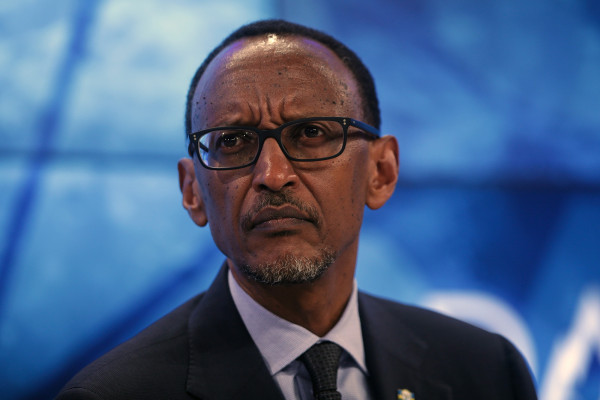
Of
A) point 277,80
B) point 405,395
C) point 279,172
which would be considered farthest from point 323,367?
point 277,80

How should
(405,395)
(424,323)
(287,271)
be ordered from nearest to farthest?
1. (287,271)
2. (405,395)
3. (424,323)

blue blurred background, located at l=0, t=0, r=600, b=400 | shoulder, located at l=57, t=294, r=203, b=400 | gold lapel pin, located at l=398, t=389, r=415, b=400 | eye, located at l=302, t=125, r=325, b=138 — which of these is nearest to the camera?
shoulder, located at l=57, t=294, r=203, b=400

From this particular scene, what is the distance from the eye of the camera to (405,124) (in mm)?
2850

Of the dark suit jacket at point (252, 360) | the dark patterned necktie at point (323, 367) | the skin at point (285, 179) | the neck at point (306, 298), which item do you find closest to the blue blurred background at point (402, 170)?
the dark suit jacket at point (252, 360)

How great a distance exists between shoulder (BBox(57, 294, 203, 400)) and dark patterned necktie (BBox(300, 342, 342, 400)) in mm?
343

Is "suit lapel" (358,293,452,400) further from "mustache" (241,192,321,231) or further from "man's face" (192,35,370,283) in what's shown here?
"mustache" (241,192,321,231)

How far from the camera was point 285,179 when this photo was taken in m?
1.58

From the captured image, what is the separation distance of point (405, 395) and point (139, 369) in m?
0.76

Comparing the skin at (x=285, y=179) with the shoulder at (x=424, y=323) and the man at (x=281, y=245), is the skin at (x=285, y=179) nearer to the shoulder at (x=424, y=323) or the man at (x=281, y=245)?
the man at (x=281, y=245)

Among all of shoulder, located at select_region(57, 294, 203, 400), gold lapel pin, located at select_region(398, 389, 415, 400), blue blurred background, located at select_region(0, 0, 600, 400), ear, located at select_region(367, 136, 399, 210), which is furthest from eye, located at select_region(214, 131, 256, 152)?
blue blurred background, located at select_region(0, 0, 600, 400)

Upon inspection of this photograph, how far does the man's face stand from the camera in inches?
62.6

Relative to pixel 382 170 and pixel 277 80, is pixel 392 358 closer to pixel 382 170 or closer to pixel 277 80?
pixel 382 170

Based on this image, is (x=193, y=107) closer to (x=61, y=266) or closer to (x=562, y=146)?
(x=61, y=266)

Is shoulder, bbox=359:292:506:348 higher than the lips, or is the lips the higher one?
the lips
